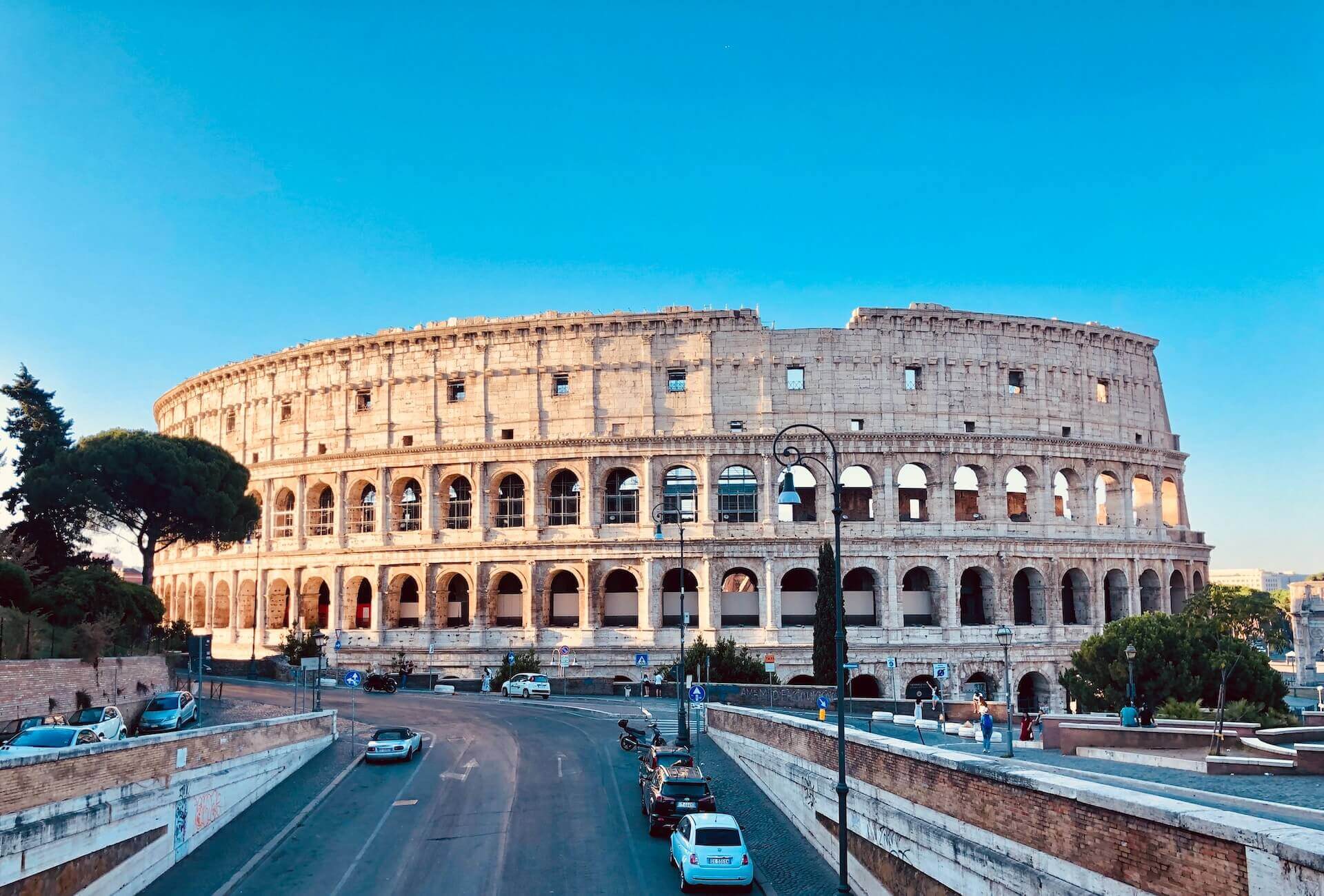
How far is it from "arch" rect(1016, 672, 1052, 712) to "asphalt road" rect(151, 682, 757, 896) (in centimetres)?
3201

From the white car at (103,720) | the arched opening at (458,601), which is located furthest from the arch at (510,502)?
the white car at (103,720)

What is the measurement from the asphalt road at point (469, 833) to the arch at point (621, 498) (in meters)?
24.9

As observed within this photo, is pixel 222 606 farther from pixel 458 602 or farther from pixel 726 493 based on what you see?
pixel 726 493

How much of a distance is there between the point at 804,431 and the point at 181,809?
137ft

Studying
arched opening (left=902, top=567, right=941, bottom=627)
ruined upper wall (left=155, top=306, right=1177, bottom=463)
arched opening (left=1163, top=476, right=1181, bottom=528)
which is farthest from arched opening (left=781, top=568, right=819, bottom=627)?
arched opening (left=1163, top=476, right=1181, bottom=528)

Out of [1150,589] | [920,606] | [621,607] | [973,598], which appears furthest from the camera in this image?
[1150,589]

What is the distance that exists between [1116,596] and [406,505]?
44.4 meters

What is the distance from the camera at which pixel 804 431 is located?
56844 mm

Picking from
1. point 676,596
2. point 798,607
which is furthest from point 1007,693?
point 676,596

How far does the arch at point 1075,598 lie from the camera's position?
59031 mm

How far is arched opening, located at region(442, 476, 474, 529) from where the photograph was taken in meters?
60.9

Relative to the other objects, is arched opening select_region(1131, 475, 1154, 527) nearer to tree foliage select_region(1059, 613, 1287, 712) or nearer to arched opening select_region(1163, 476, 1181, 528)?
arched opening select_region(1163, 476, 1181, 528)

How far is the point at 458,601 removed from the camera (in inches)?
2507

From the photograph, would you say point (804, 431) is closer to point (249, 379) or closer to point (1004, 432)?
point (1004, 432)
